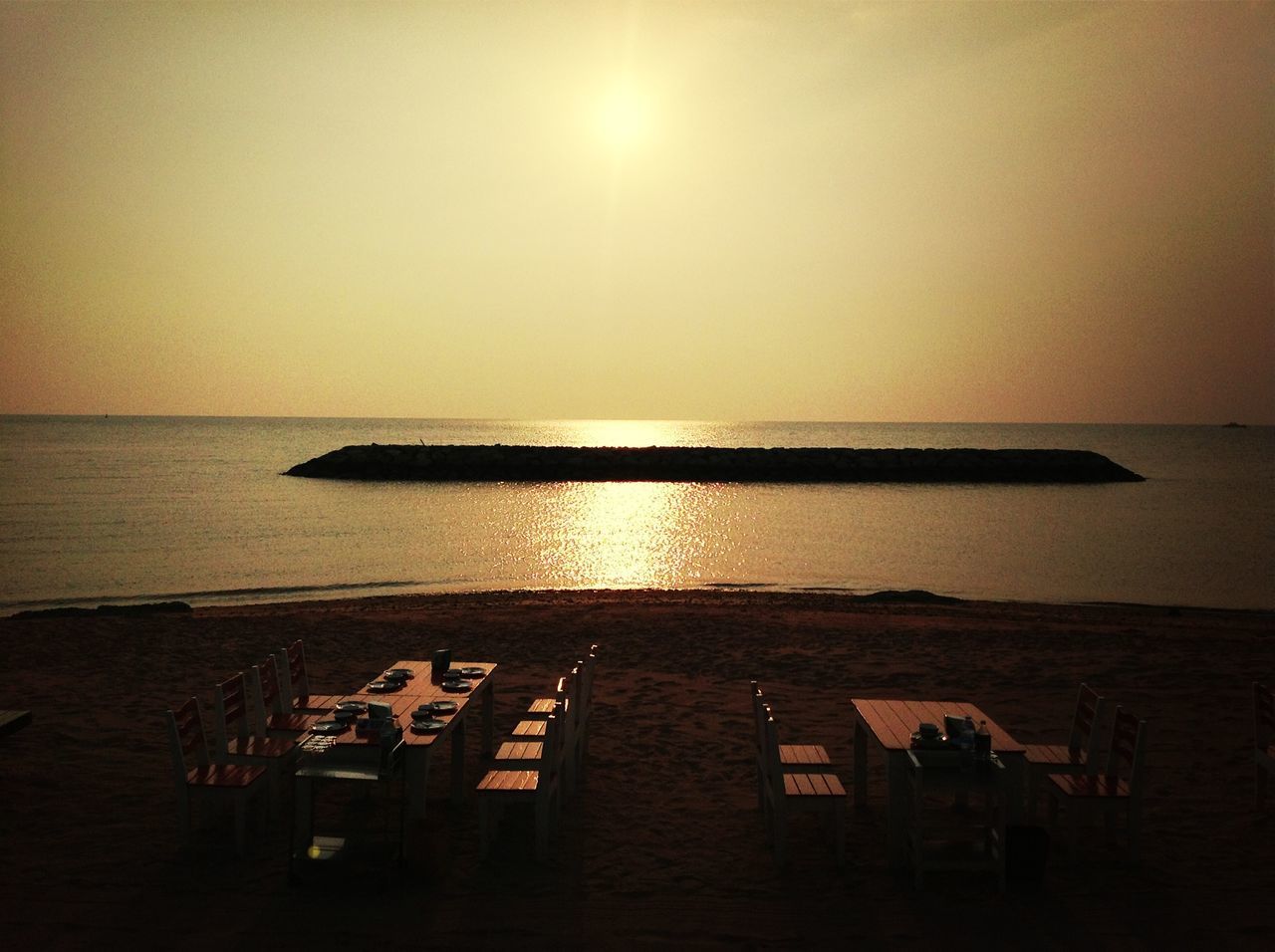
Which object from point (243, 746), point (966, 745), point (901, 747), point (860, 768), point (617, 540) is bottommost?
point (617, 540)

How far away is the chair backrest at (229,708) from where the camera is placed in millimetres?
6301

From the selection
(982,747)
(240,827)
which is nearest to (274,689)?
(240,827)

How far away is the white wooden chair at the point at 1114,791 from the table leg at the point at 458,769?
387cm

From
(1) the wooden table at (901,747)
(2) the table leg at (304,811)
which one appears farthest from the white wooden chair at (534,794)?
(1) the wooden table at (901,747)

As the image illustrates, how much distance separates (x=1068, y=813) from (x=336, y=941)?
4.22 m

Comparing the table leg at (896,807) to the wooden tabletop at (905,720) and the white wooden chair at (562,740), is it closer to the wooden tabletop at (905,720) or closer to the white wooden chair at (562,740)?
the wooden tabletop at (905,720)

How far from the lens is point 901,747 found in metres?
5.73

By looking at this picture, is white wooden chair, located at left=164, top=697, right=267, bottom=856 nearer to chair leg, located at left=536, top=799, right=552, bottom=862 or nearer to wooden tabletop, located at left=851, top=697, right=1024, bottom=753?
chair leg, located at left=536, top=799, right=552, bottom=862

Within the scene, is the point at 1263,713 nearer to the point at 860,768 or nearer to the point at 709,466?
the point at 860,768

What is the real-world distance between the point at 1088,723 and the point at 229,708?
19.0 feet

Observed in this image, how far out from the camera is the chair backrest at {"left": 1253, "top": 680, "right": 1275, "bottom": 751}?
267 inches

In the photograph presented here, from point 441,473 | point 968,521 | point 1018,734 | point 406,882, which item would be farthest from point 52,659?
point 441,473

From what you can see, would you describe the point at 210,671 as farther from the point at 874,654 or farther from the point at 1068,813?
the point at 1068,813

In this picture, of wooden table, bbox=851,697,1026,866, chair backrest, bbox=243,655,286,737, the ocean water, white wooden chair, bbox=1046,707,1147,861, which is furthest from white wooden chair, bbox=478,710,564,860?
the ocean water
